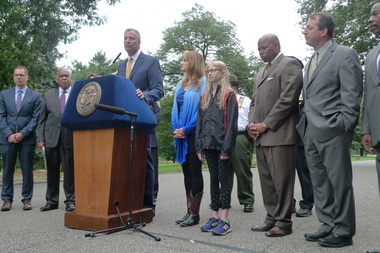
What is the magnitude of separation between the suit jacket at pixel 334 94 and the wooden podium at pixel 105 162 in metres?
1.93

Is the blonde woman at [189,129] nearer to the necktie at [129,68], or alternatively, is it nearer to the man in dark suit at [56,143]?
the necktie at [129,68]

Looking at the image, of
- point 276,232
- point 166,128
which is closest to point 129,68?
point 276,232

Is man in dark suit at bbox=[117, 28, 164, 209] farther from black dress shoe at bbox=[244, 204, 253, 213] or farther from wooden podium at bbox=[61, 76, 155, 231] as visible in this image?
black dress shoe at bbox=[244, 204, 253, 213]

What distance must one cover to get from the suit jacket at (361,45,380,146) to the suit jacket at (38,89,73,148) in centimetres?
430

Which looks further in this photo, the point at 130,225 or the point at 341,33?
the point at 341,33

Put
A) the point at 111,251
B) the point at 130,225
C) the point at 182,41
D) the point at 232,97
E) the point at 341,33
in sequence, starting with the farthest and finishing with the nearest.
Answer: the point at 182,41
the point at 341,33
the point at 232,97
the point at 130,225
the point at 111,251

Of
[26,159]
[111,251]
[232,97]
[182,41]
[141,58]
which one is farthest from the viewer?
[182,41]

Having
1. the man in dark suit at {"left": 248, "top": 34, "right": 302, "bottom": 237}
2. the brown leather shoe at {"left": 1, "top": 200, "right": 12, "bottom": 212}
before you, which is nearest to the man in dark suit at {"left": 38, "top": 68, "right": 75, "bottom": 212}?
Answer: the brown leather shoe at {"left": 1, "top": 200, "right": 12, "bottom": 212}

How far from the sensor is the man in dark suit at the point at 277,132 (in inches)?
162

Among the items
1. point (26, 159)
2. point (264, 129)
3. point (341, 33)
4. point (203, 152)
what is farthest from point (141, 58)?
point (341, 33)

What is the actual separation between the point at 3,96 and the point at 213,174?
13.0 feet

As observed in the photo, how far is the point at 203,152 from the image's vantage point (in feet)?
14.8

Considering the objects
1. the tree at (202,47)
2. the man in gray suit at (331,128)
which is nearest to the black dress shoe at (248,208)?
the man in gray suit at (331,128)

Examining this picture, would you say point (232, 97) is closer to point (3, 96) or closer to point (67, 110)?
point (67, 110)
